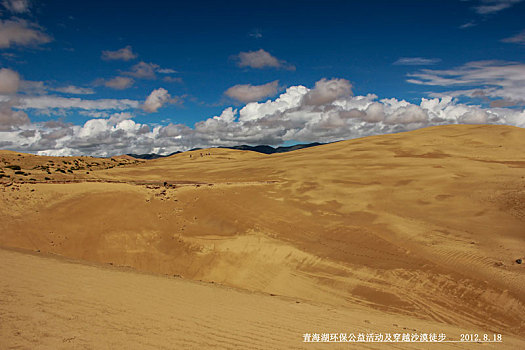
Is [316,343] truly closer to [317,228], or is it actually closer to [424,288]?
[424,288]

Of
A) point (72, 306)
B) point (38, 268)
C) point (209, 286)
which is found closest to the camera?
point (72, 306)

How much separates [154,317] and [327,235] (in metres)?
9.80

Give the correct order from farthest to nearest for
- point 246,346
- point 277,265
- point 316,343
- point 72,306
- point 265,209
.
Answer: point 265,209, point 277,265, point 72,306, point 316,343, point 246,346

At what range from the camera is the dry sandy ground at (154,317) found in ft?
16.0

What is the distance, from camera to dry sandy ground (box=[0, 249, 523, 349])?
487 cm

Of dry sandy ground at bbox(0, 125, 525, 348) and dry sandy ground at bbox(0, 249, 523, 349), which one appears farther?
dry sandy ground at bbox(0, 125, 525, 348)

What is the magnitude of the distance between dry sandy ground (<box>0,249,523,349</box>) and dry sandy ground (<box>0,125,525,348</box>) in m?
1.71

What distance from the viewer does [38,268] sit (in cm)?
848

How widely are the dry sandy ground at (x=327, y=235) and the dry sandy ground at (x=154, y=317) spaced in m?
1.71

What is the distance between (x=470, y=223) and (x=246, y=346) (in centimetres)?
1385

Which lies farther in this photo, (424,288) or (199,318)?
(424,288)

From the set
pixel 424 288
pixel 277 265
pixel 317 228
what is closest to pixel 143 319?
pixel 277 265

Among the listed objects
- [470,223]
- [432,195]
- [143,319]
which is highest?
[432,195]

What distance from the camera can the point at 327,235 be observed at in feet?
46.2
